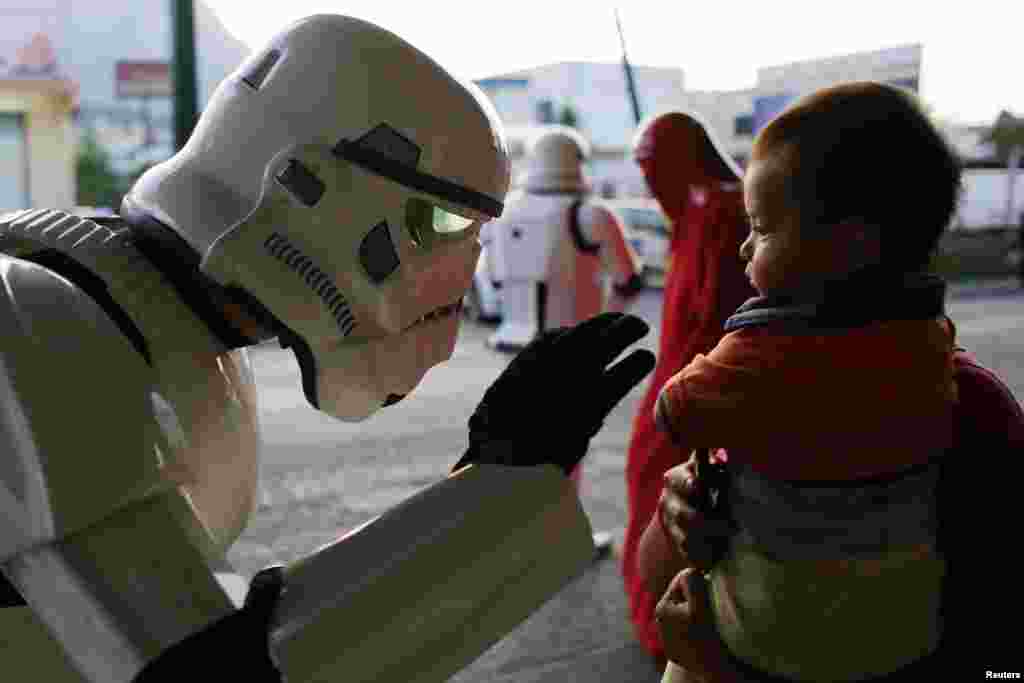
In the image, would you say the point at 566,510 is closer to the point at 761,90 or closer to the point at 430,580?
the point at 430,580

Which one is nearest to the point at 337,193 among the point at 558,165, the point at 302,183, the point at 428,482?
the point at 302,183

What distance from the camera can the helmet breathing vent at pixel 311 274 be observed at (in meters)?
1.18

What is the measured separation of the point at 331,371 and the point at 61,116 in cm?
1297

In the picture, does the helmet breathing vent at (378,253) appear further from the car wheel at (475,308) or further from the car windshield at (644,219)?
the car windshield at (644,219)

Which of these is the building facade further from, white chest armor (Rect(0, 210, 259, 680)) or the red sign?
white chest armor (Rect(0, 210, 259, 680))

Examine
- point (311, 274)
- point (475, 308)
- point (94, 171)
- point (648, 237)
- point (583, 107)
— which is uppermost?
point (311, 274)

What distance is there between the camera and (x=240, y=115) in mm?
1253

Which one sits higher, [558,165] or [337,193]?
[337,193]

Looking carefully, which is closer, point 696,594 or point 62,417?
point 62,417

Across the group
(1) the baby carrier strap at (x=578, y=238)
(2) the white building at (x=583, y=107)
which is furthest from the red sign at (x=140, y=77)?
(1) the baby carrier strap at (x=578, y=238)

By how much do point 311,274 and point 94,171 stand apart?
521 inches

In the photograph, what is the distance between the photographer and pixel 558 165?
414 centimetres

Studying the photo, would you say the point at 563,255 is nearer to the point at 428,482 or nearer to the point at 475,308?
the point at 428,482

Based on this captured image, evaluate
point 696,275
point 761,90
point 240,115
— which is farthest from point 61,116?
point 240,115
